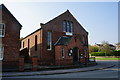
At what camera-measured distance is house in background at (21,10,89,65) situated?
2230cm

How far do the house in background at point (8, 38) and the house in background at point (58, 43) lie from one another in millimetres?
4408

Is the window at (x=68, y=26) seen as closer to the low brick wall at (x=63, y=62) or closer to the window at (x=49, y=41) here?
the window at (x=49, y=41)

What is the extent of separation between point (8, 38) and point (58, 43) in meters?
9.30

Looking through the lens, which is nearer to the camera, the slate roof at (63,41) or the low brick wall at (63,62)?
the low brick wall at (63,62)

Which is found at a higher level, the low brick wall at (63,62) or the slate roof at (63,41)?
the slate roof at (63,41)

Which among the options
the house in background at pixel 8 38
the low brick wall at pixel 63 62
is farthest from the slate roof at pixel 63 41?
the house in background at pixel 8 38

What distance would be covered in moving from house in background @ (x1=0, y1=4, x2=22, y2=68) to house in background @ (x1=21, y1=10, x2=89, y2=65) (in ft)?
14.5

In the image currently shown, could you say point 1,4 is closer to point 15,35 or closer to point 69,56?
point 15,35

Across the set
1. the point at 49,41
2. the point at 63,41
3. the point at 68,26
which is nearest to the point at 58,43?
the point at 63,41

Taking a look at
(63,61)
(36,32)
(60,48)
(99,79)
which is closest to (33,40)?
(36,32)

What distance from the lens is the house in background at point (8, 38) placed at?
684 inches

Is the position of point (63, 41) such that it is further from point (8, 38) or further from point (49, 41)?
point (8, 38)

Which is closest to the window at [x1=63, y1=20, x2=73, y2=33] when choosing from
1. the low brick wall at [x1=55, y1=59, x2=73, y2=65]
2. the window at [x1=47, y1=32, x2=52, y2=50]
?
the window at [x1=47, y1=32, x2=52, y2=50]

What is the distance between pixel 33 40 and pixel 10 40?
8.81 m
